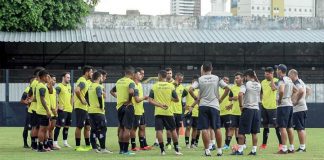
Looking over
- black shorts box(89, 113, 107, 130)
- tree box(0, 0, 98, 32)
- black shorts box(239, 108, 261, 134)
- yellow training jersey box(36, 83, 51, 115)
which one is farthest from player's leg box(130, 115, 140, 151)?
tree box(0, 0, 98, 32)

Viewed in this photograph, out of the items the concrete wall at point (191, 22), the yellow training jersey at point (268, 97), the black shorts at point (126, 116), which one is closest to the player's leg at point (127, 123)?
the black shorts at point (126, 116)

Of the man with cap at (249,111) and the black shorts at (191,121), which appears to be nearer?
the man with cap at (249,111)

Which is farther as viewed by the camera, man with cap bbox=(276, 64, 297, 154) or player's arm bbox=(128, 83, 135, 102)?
man with cap bbox=(276, 64, 297, 154)

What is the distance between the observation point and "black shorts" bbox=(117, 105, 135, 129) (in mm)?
21375

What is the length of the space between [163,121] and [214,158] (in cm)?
236

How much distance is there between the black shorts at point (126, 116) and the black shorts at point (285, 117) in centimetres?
387

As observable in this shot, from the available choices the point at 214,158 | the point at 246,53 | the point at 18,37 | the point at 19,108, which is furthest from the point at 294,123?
the point at 246,53

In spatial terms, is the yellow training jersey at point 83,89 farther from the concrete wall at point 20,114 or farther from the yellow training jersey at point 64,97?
the concrete wall at point 20,114

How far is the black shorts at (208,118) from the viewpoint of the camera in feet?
67.5

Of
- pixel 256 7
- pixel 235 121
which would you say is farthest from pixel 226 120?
pixel 256 7

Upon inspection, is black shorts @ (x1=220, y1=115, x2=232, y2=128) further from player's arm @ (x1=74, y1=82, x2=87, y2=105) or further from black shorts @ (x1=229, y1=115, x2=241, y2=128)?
player's arm @ (x1=74, y1=82, x2=87, y2=105)

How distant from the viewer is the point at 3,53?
4700 centimetres

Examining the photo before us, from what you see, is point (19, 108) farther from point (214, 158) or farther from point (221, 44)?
point (214, 158)

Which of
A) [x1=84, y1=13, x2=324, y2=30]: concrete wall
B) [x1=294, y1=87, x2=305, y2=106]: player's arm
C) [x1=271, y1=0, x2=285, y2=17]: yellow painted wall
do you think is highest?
[x1=271, y1=0, x2=285, y2=17]: yellow painted wall
